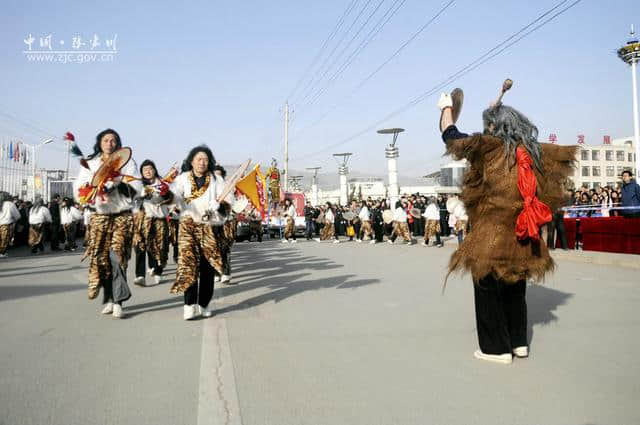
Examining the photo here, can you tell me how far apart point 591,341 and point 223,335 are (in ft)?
10.8

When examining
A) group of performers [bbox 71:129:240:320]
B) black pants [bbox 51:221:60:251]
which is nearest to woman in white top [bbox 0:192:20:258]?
black pants [bbox 51:221:60:251]

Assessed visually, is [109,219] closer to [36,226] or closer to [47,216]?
[36,226]

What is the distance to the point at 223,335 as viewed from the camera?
5230mm

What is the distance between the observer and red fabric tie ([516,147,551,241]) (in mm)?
4074

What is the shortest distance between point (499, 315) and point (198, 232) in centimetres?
332

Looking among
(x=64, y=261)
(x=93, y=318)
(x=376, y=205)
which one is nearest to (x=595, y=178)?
(x=376, y=205)

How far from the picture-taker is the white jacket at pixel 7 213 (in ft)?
53.3

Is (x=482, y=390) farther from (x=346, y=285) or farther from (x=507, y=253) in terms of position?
(x=346, y=285)

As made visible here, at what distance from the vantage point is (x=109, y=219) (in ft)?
20.9

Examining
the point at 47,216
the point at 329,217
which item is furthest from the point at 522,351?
the point at 329,217

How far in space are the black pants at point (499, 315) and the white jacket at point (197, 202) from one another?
304cm

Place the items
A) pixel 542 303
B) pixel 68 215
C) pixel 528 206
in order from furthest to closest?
pixel 68 215, pixel 542 303, pixel 528 206

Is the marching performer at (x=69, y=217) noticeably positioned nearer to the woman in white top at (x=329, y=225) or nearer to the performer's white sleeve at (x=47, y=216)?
the performer's white sleeve at (x=47, y=216)

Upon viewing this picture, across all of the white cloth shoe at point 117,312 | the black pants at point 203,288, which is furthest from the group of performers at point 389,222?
the white cloth shoe at point 117,312
